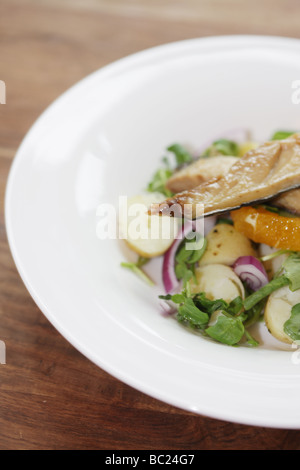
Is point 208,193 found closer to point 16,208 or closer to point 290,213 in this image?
point 290,213

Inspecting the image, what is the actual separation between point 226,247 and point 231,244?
0.02 m

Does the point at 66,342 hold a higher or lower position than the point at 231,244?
lower

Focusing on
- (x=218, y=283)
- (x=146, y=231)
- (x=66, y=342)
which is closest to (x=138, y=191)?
(x=146, y=231)

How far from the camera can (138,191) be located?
89.5 inches

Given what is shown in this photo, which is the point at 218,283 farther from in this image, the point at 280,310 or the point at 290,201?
the point at 290,201

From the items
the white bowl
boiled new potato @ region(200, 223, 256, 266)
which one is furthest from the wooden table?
boiled new potato @ region(200, 223, 256, 266)

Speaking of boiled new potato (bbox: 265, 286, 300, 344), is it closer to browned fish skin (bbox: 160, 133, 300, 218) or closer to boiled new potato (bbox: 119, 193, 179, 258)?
browned fish skin (bbox: 160, 133, 300, 218)

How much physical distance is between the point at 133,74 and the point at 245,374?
1495 millimetres

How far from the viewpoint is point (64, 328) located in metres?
1.53

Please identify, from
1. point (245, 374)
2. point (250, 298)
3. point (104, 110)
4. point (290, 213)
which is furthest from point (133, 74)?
point (245, 374)

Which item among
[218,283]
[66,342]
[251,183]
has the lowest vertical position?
[66,342]

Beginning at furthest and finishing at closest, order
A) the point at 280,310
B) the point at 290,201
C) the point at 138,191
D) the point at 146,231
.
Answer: the point at 138,191
the point at 146,231
the point at 290,201
the point at 280,310

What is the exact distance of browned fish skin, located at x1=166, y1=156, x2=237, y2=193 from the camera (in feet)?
6.77

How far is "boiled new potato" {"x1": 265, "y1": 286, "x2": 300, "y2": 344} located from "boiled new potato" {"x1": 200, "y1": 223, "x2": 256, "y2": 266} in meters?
0.22
